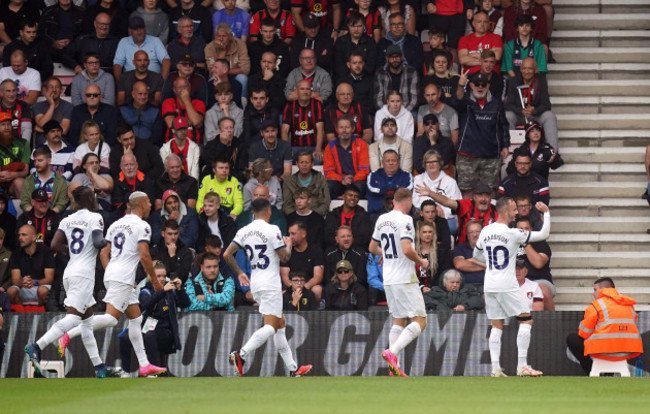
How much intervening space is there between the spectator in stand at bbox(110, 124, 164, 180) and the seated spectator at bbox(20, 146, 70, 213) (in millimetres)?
823

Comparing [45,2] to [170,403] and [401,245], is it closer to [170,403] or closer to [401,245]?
[401,245]

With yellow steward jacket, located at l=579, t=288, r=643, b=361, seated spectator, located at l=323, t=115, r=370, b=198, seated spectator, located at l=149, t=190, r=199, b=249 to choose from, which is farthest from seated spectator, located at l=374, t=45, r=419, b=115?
yellow steward jacket, located at l=579, t=288, r=643, b=361

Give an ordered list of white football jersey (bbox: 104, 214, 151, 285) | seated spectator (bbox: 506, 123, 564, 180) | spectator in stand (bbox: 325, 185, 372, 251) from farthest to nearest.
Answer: seated spectator (bbox: 506, 123, 564, 180), spectator in stand (bbox: 325, 185, 372, 251), white football jersey (bbox: 104, 214, 151, 285)

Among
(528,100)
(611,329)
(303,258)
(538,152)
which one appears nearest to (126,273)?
(303,258)

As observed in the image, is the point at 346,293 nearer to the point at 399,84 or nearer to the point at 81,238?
the point at 399,84

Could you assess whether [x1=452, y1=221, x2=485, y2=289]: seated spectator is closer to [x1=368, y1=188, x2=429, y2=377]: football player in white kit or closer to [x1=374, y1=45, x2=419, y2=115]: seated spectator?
[x1=368, y1=188, x2=429, y2=377]: football player in white kit

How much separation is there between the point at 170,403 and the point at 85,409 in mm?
790

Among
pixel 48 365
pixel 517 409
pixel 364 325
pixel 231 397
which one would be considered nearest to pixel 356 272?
pixel 364 325

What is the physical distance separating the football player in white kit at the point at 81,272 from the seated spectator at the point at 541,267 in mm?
6216

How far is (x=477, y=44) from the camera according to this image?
20203 millimetres

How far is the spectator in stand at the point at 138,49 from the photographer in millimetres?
20484

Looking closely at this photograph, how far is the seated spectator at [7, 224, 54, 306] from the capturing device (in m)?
17.8

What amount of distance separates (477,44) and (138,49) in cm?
568

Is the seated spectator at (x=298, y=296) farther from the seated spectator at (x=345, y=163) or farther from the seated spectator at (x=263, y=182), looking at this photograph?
the seated spectator at (x=345, y=163)
